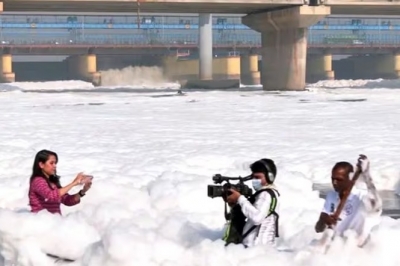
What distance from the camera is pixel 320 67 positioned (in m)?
104

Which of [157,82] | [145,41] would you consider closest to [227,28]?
[145,41]

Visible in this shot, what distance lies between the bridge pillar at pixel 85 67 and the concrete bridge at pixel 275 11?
43985 mm

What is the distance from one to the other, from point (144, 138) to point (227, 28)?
86.5 m

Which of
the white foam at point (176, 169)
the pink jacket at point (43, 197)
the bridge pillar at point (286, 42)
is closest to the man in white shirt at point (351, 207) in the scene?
the white foam at point (176, 169)

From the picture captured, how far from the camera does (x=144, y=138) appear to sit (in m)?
18.5

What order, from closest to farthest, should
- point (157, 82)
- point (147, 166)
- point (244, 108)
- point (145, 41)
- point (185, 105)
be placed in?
point (147, 166) < point (244, 108) < point (185, 105) < point (157, 82) < point (145, 41)

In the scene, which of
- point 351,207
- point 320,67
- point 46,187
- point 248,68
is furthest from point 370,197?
point 320,67

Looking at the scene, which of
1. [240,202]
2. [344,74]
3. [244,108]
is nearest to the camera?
[240,202]

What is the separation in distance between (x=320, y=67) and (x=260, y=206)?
9952 cm

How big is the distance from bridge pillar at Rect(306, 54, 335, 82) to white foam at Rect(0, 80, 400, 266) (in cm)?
7225

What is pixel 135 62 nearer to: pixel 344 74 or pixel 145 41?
pixel 145 41

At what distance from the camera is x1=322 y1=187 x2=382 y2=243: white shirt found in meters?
5.91

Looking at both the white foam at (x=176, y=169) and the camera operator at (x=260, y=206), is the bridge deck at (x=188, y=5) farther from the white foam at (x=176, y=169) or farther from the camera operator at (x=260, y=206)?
the camera operator at (x=260, y=206)

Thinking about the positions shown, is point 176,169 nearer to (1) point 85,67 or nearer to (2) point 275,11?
(2) point 275,11
